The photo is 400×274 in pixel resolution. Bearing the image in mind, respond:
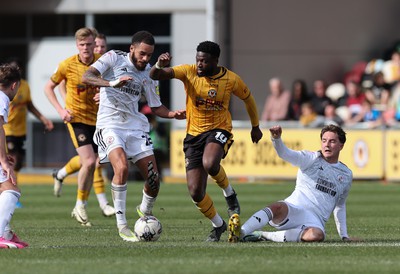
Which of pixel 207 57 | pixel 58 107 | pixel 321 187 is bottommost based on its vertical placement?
pixel 321 187

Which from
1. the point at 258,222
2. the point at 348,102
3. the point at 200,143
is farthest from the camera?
the point at 348,102

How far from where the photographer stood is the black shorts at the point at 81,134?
15383 millimetres

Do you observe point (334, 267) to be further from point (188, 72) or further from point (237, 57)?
point (237, 57)

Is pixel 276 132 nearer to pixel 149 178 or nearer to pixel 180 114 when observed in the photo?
pixel 180 114

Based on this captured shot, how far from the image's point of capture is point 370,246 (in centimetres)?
1173

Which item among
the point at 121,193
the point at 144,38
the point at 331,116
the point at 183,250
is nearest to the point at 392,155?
the point at 331,116

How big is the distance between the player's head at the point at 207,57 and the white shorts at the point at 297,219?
→ 5.29 ft

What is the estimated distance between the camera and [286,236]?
40.4 ft

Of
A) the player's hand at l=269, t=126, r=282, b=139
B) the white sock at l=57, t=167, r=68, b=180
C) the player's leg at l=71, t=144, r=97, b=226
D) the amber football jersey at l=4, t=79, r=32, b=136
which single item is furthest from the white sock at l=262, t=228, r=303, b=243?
the amber football jersey at l=4, t=79, r=32, b=136

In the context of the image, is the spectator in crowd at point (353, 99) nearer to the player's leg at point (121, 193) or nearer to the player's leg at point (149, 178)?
the player's leg at point (149, 178)

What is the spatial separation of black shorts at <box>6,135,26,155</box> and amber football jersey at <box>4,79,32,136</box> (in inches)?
2.8

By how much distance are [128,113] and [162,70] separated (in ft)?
3.21

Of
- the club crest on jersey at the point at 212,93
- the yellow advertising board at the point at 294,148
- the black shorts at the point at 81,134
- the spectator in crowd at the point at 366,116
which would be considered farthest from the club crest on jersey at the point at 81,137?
the spectator in crowd at the point at 366,116

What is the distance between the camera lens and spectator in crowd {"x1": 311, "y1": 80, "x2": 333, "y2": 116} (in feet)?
91.6
